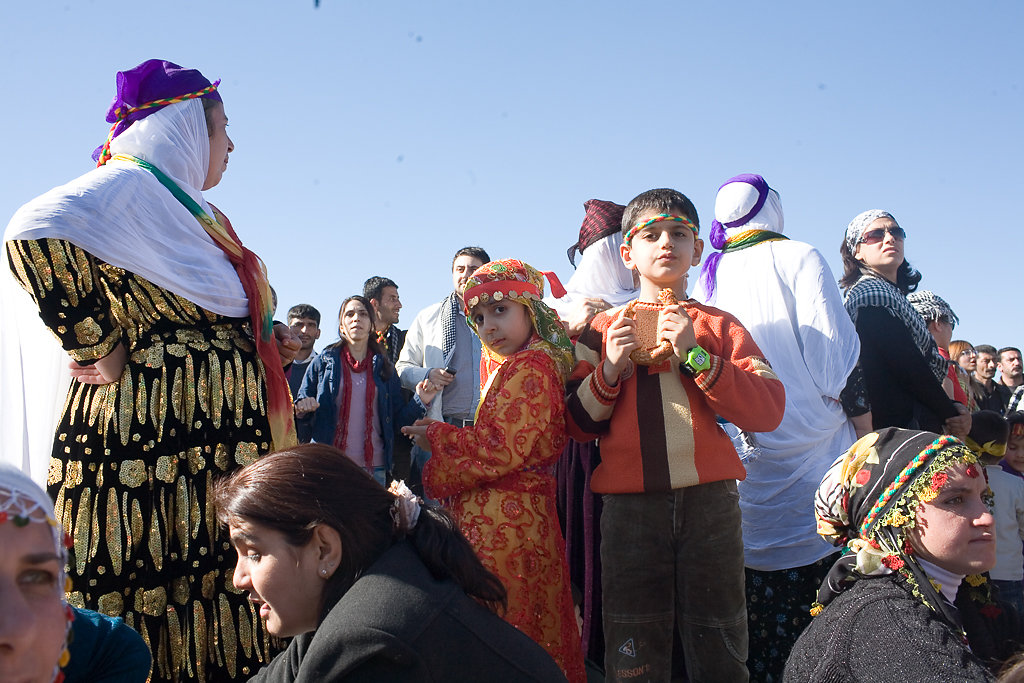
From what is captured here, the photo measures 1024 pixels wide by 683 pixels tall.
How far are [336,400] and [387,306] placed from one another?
155cm

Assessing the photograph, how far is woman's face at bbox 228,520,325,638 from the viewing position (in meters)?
2.01

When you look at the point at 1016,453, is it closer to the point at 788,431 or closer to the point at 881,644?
the point at 788,431

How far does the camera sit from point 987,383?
1003cm

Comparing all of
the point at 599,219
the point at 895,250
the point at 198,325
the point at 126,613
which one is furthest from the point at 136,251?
the point at 895,250

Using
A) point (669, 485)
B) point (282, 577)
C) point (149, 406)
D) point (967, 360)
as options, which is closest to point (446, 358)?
point (669, 485)

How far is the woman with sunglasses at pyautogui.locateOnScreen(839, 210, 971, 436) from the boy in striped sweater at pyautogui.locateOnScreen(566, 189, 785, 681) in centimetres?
127

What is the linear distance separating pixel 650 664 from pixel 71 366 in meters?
2.12

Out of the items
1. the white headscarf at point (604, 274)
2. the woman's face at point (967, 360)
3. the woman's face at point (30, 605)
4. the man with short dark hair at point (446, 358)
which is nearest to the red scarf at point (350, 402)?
the man with short dark hair at point (446, 358)

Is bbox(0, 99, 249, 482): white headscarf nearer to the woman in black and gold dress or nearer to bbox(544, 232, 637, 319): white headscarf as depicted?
the woman in black and gold dress

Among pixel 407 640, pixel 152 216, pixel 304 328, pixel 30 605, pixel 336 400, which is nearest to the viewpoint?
pixel 30 605

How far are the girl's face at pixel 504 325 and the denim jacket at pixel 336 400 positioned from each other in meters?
2.53

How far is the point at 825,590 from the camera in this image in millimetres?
2246

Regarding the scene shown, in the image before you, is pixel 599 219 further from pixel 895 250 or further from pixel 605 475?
pixel 605 475

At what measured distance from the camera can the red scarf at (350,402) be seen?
5941 mm
